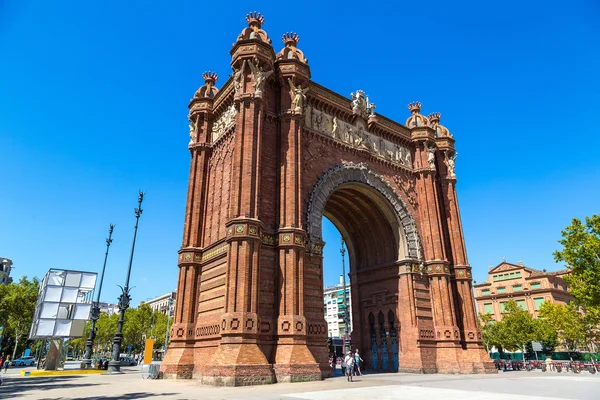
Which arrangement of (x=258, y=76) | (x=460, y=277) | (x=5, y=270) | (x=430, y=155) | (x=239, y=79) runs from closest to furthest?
(x=258, y=76) → (x=239, y=79) → (x=460, y=277) → (x=430, y=155) → (x=5, y=270)

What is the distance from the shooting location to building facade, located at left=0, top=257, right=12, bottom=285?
90256mm

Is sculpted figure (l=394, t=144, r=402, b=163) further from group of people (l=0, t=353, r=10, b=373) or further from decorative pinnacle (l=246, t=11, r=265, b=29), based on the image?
group of people (l=0, t=353, r=10, b=373)

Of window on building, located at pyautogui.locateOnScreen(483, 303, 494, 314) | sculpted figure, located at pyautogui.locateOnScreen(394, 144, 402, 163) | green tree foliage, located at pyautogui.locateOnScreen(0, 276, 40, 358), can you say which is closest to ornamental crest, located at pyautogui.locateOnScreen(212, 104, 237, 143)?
sculpted figure, located at pyautogui.locateOnScreen(394, 144, 402, 163)

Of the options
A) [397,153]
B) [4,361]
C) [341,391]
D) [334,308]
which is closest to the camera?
[341,391]

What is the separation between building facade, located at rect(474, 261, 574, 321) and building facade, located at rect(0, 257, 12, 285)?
107366mm

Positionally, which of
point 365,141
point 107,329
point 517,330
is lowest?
point 517,330

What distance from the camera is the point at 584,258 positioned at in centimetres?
2995

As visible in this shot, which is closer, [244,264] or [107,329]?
[244,264]

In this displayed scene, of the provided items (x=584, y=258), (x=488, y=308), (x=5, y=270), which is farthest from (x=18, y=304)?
(x=488, y=308)

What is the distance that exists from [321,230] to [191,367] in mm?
10487

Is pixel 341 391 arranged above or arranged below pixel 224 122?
below

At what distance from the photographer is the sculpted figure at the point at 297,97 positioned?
22734 mm

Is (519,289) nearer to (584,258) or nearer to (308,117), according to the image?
(584,258)

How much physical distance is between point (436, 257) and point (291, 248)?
12.8m
